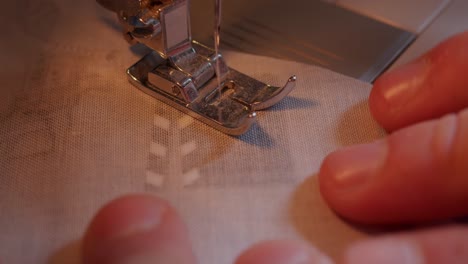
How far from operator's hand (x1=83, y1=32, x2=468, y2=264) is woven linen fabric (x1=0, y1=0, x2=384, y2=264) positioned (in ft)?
0.09

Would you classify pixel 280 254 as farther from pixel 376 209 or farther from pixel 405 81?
pixel 405 81

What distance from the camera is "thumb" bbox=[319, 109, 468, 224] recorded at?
335 mm

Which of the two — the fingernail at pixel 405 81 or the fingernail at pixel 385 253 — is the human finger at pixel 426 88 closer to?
the fingernail at pixel 405 81

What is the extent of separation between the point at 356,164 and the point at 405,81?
0.10 m

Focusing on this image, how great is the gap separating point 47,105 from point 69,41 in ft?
0.31

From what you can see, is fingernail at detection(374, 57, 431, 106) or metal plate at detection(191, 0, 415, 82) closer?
fingernail at detection(374, 57, 431, 106)

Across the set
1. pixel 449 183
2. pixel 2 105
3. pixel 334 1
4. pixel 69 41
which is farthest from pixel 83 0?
pixel 449 183

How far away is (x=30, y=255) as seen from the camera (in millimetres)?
350

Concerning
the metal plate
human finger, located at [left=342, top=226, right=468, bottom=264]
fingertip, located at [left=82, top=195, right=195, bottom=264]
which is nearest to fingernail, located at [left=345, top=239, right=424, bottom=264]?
human finger, located at [left=342, top=226, right=468, bottom=264]

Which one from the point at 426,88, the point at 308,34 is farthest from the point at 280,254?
the point at 308,34

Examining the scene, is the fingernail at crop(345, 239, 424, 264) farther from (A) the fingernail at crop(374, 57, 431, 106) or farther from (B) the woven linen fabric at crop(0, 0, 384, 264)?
(A) the fingernail at crop(374, 57, 431, 106)

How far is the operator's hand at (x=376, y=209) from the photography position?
1.04ft

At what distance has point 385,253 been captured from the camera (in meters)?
0.33

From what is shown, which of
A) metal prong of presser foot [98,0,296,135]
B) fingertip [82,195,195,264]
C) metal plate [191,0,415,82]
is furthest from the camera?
metal plate [191,0,415,82]
